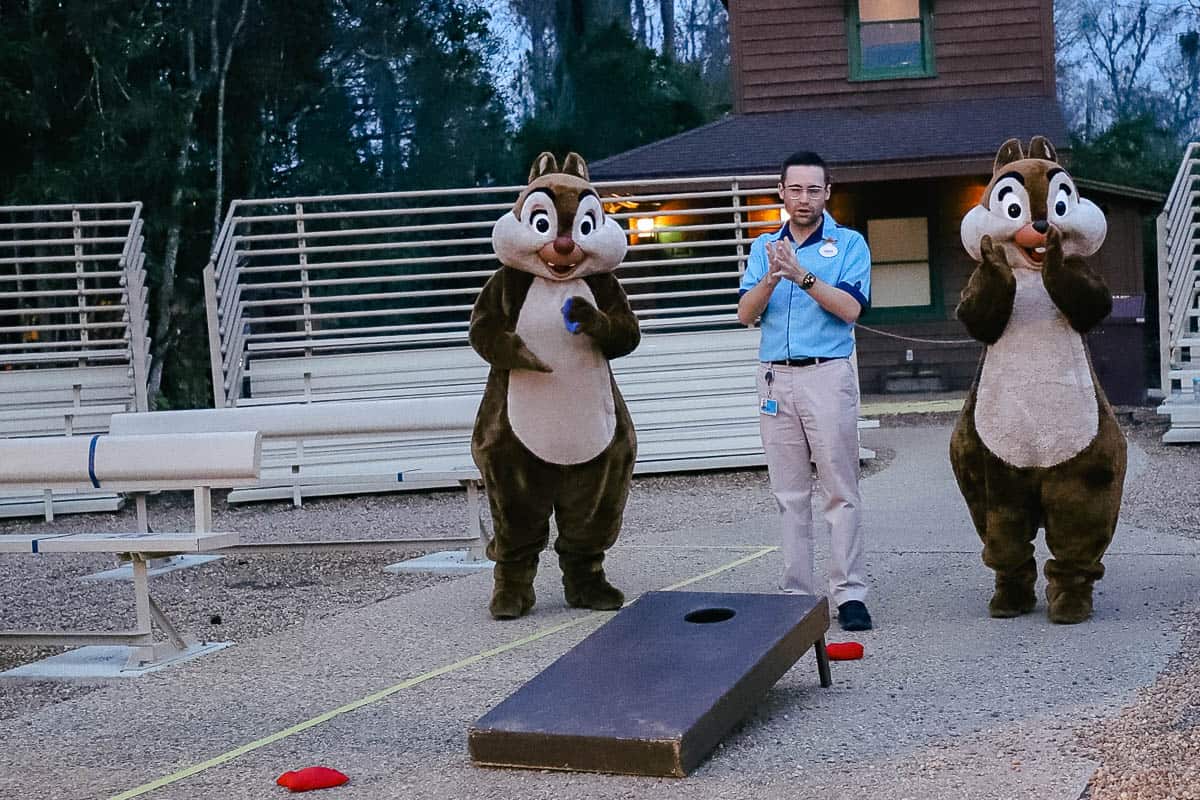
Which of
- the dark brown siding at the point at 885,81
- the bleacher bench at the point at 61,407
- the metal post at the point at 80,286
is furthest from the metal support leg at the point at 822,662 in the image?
the dark brown siding at the point at 885,81

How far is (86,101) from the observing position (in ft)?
65.9

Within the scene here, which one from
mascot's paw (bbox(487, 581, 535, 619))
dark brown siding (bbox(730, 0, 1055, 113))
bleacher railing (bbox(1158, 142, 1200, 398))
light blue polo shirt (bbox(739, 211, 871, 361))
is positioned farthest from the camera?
dark brown siding (bbox(730, 0, 1055, 113))

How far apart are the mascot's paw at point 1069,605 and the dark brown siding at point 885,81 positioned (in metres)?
14.4

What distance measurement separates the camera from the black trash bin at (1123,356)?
17156 millimetres

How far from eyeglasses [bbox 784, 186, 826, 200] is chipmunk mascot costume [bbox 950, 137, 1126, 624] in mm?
689

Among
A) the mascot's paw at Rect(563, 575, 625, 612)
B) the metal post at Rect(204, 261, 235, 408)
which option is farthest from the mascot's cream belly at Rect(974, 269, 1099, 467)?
the metal post at Rect(204, 261, 235, 408)

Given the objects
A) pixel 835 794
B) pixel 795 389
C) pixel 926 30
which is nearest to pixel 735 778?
pixel 835 794

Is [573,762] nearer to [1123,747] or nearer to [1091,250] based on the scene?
[1123,747]

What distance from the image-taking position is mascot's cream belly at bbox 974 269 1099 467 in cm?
631

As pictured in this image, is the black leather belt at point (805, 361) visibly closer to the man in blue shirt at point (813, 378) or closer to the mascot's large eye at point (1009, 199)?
the man in blue shirt at point (813, 378)

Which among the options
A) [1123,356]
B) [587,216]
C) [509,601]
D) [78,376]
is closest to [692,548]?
[509,601]

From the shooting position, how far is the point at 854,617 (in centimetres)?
647

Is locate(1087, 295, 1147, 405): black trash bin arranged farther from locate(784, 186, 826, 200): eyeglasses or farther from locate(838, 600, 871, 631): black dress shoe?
locate(838, 600, 871, 631): black dress shoe

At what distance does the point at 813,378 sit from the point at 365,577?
3536mm
